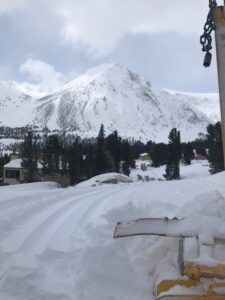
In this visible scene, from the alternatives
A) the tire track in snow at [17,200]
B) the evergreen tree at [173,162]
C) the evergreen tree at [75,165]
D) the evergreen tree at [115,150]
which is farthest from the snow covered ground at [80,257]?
the evergreen tree at [173,162]

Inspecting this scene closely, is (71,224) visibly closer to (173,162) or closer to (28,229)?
(28,229)

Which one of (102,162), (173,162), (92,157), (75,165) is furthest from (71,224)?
(173,162)

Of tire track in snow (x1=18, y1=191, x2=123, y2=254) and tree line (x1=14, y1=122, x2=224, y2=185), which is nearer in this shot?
tire track in snow (x1=18, y1=191, x2=123, y2=254)

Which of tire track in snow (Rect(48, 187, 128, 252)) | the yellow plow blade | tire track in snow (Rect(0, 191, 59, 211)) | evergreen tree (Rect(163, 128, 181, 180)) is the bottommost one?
the yellow plow blade

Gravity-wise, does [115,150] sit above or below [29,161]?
above

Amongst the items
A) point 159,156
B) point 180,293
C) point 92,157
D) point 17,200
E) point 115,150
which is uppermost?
point 115,150

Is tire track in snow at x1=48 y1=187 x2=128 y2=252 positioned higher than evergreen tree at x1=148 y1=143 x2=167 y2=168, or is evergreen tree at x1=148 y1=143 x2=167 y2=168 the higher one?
evergreen tree at x1=148 y1=143 x2=167 y2=168

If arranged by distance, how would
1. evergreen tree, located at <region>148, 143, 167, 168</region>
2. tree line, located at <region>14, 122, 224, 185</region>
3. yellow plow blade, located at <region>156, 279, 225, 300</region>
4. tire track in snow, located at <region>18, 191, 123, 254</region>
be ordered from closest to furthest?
yellow plow blade, located at <region>156, 279, 225, 300</region> < tire track in snow, located at <region>18, 191, 123, 254</region> < tree line, located at <region>14, 122, 224, 185</region> < evergreen tree, located at <region>148, 143, 167, 168</region>

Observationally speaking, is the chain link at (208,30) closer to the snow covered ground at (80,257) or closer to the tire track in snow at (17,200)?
the snow covered ground at (80,257)

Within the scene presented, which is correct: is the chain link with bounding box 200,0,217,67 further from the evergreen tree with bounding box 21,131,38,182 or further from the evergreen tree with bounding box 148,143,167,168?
the evergreen tree with bounding box 148,143,167,168

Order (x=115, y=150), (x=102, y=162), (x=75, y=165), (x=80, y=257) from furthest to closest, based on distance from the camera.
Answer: (x=115, y=150)
(x=102, y=162)
(x=75, y=165)
(x=80, y=257)

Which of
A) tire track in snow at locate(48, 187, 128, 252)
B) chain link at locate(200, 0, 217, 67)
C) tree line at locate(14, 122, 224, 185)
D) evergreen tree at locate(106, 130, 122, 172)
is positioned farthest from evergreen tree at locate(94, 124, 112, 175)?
chain link at locate(200, 0, 217, 67)

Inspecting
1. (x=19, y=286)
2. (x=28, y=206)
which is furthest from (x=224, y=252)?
(x=28, y=206)

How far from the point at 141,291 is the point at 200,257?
807 mm
